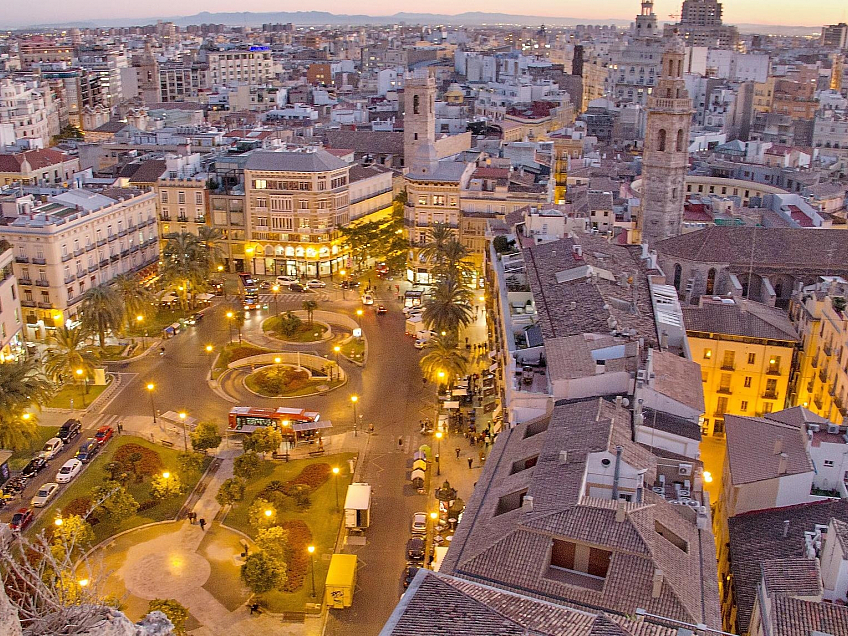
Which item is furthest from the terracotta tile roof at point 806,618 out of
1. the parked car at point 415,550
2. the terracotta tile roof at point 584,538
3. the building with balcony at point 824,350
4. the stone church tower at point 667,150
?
the stone church tower at point 667,150

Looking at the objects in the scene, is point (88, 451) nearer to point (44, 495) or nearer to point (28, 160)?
point (44, 495)

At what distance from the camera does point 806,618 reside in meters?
29.1

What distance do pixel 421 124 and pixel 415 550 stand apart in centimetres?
6903

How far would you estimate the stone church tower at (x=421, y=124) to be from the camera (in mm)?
94812

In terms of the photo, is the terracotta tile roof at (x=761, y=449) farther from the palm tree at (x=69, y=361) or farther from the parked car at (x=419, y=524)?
the palm tree at (x=69, y=361)

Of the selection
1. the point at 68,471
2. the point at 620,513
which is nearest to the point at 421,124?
the point at 68,471

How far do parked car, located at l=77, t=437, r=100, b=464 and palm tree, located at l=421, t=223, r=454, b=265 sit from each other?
1552 inches

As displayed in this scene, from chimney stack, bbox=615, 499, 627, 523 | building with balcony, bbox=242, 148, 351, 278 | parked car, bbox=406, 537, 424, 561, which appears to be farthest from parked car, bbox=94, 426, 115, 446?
building with balcony, bbox=242, 148, 351, 278

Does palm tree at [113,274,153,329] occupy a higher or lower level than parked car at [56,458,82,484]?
higher

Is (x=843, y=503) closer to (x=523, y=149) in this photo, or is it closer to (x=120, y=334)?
(x=120, y=334)

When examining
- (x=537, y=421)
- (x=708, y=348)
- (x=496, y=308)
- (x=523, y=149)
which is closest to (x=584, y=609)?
(x=537, y=421)

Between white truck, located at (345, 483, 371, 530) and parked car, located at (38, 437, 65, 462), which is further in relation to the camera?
parked car, located at (38, 437, 65, 462)

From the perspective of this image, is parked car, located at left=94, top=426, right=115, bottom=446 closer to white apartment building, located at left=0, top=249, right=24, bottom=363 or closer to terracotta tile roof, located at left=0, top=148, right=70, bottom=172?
white apartment building, located at left=0, top=249, right=24, bottom=363

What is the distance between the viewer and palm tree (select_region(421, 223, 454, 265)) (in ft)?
281
